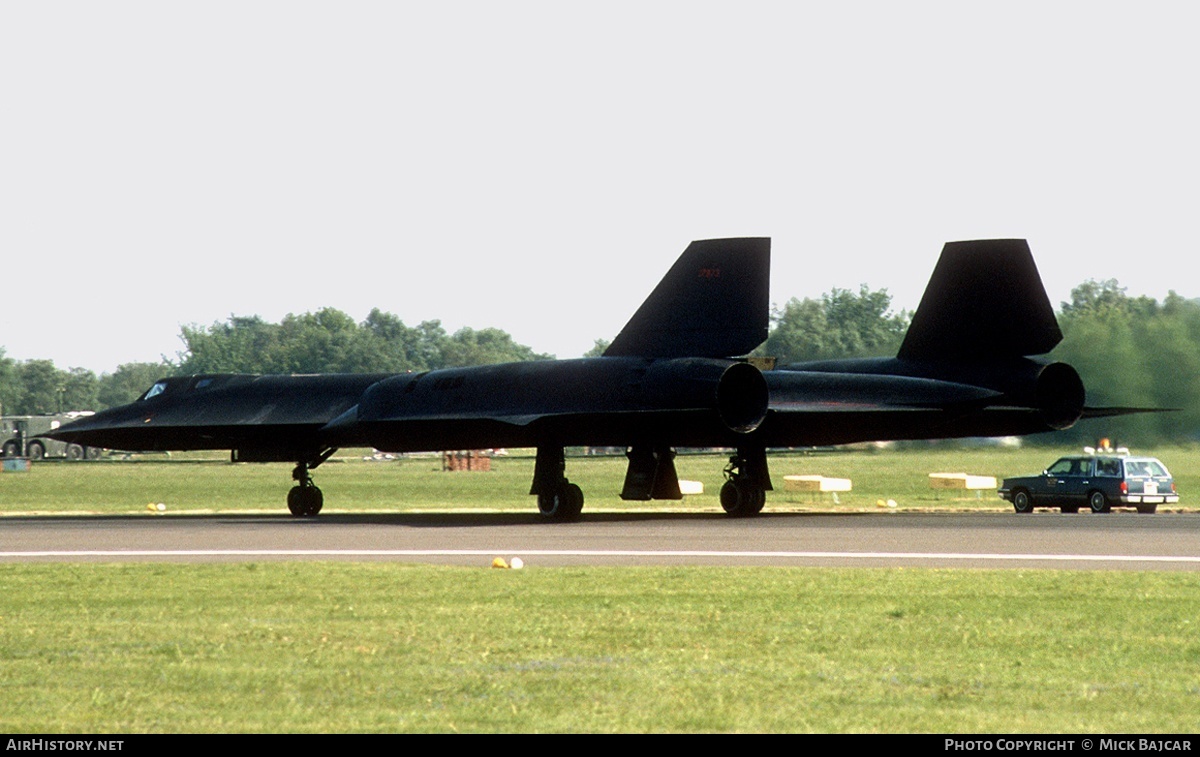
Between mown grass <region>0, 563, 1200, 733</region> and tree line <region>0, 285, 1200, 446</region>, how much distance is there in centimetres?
2495

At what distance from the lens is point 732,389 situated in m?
26.7

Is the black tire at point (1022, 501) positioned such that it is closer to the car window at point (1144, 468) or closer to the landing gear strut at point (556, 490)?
the car window at point (1144, 468)

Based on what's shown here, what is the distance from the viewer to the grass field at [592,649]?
27.4 ft

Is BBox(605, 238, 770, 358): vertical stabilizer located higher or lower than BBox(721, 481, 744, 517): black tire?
higher

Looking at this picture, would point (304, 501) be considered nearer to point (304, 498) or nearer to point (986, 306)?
point (304, 498)

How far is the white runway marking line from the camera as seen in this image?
18.5m

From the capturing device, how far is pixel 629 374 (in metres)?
27.1

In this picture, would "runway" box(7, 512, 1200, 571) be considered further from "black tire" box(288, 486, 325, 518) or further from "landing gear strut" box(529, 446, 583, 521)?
"black tire" box(288, 486, 325, 518)

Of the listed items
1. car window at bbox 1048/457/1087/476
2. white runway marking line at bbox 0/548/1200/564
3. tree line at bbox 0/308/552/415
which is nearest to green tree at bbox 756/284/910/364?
tree line at bbox 0/308/552/415

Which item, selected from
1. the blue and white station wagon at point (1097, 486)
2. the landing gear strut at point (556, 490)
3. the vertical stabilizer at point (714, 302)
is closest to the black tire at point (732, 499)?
the landing gear strut at point (556, 490)

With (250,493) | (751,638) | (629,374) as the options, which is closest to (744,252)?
(629,374)

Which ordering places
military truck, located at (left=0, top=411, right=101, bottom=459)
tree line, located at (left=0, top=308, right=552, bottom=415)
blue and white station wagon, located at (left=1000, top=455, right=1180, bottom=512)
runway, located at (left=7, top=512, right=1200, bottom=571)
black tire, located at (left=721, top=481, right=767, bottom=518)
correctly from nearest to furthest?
runway, located at (left=7, top=512, right=1200, bottom=571)
black tire, located at (left=721, top=481, right=767, bottom=518)
blue and white station wagon, located at (left=1000, top=455, right=1180, bottom=512)
military truck, located at (left=0, top=411, right=101, bottom=459)
tree line, located at (left=0, top=308, right=552, bottom=415)

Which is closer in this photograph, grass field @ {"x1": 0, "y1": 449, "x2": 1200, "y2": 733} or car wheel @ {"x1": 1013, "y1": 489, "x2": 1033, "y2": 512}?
grass field @ {"x1": 0, "y1": 449, "x2": 1200, "y2": 733}

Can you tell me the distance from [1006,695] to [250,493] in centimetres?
3952
